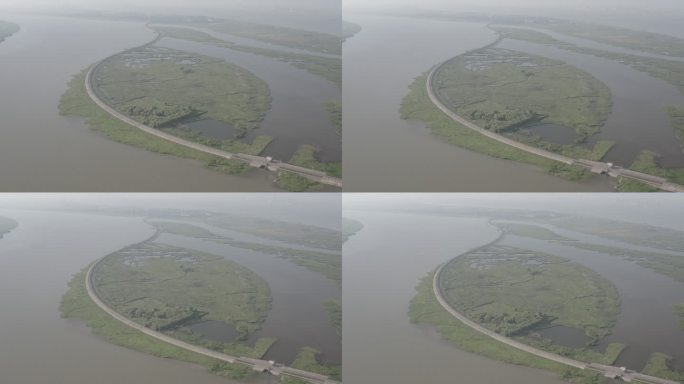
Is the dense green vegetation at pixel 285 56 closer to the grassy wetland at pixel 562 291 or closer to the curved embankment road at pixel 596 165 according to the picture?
the curved embankment road at pixel 596 165

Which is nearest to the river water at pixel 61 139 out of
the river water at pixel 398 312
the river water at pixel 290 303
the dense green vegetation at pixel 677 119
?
the river water at pixel 290 303

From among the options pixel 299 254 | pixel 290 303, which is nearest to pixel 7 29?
pixel 299 254

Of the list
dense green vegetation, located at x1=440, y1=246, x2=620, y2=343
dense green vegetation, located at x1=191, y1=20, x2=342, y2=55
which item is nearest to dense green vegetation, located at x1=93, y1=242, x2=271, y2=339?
dense green vegetation, located at x1=440, y1=246, x2=620, y2=343

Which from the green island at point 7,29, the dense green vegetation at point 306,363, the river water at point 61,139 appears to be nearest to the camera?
the river water at point 61,139

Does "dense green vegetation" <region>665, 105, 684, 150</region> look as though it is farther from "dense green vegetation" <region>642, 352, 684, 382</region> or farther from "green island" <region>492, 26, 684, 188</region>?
"dense green vegetation" <region>642, 352, 684, 382</region>

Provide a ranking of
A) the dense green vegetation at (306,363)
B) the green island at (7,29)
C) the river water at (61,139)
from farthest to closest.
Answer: the dense green vegetation at (306,363) < the green island at (7,29) < the river water at (61,139)

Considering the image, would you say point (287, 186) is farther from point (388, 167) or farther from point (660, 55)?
point (660, 55)
